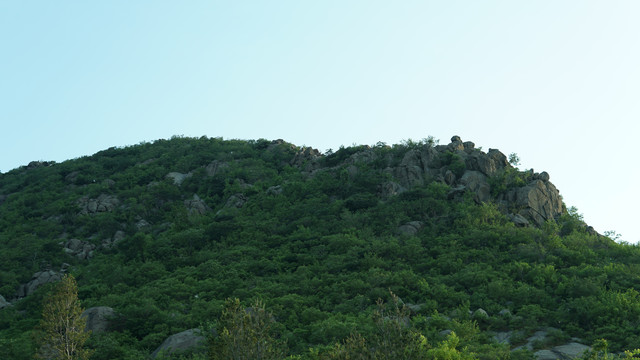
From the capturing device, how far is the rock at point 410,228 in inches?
1936

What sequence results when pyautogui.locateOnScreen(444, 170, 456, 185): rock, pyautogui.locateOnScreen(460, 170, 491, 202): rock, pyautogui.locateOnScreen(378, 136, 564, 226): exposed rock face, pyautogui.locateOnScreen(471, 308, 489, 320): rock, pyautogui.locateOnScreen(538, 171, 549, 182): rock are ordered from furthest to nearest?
pyautogui.locateOnScreen(444, 170, 456, 185): rock < pyautogui.locateOnScreen(538, 171, 549, 182): rock < pyautogui.locateOnScreen(460, 170, 491, 202): rock < pyautogui.locateOnScreen(378, 136, 564, 226): exposed rock face < pyautogui.locateOnScreen(471, 308, 489, 320): rock

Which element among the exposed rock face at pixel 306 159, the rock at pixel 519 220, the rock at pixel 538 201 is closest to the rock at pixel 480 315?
the rock at pixel 519 220

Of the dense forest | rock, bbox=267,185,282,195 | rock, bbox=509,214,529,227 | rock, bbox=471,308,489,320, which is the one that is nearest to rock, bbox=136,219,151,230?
the dense forest

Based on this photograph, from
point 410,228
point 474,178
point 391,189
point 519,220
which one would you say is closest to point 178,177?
point 391,189

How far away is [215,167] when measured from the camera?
241 ft

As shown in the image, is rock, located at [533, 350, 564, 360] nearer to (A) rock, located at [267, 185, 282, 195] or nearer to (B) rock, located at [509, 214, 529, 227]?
(B) rock, located at [509, 214, 529, 227]

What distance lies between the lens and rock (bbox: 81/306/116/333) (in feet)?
120

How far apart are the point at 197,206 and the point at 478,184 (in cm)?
2981

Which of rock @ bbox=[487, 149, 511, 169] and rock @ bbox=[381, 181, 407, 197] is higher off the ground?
rock @ bbox=[487, 149, 511, 169]

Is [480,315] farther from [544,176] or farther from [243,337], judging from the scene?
[544,176]

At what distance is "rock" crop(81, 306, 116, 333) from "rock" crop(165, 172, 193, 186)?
109 feet

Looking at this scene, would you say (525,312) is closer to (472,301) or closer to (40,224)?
(472,301)

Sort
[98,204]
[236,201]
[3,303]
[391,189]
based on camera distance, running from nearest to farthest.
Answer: [3,303], [391,189], [236,201], [98,204]

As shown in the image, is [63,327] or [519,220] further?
[519,220]
